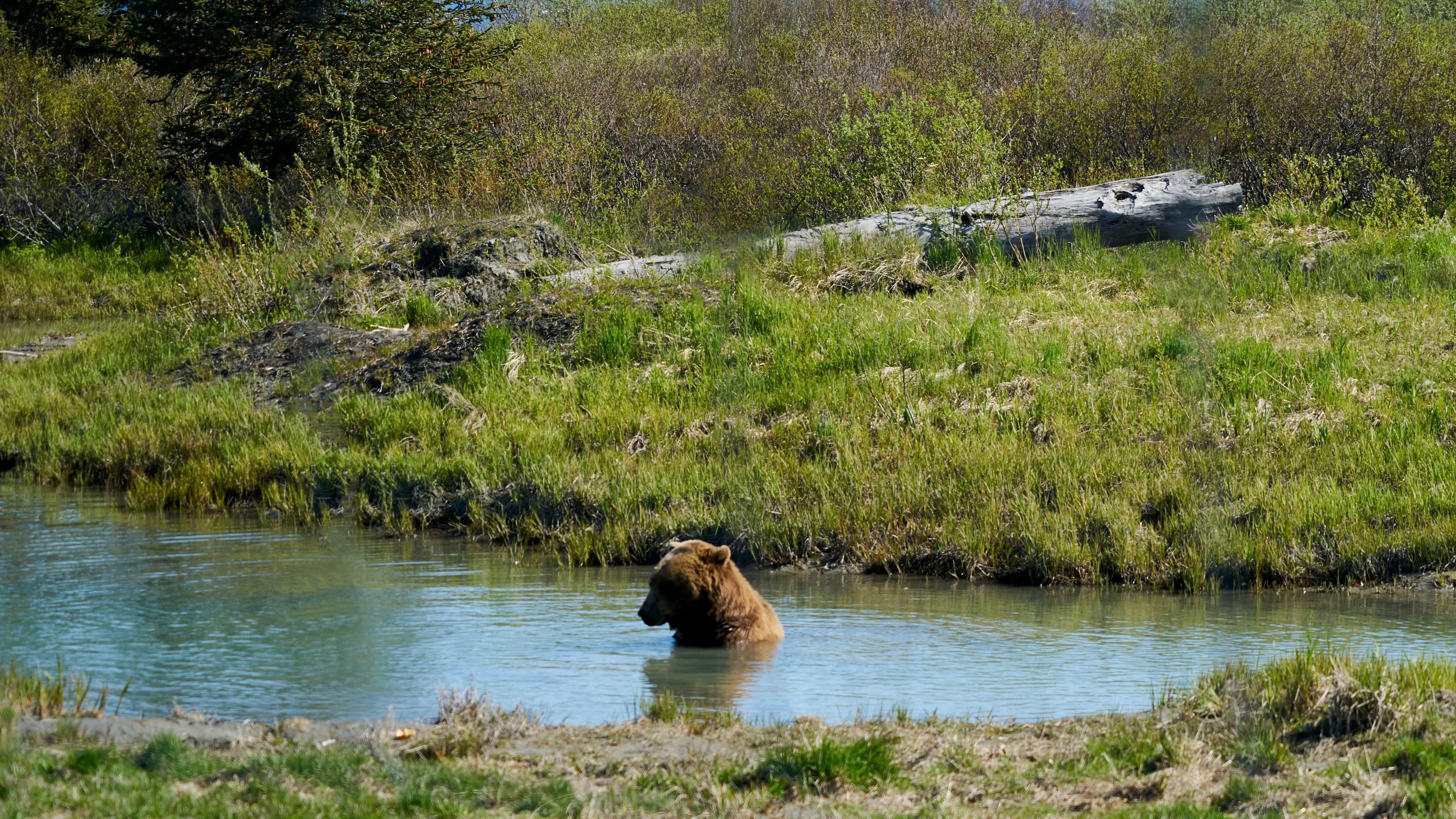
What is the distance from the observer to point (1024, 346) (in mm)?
13438

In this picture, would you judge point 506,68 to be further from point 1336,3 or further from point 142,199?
point 1336,3

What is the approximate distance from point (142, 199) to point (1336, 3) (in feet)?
84.3

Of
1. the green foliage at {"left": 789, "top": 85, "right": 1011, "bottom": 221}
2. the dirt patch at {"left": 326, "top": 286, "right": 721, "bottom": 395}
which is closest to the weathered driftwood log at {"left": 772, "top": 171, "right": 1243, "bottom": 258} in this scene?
the green foliage at {"left": 789, "top": 85, "right": 1011, "bottom": 221}

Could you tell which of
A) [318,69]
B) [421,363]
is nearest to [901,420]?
[421,363]

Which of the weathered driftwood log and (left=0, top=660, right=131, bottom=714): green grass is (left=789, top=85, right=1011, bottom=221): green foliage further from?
(left=0, top=660, right=131, bottom=714): green grass

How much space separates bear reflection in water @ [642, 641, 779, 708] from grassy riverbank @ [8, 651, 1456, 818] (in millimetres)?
746

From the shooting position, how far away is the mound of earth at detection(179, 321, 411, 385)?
622 inches

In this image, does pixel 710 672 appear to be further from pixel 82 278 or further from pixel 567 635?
pixel 82 278

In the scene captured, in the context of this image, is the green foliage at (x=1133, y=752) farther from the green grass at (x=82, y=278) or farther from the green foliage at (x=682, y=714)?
the green grass at (x=82, y=278)

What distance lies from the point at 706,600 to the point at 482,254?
10.9 meters

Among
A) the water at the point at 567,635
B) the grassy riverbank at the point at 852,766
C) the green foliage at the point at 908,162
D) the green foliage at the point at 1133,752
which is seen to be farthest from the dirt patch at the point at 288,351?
the green foliage at the point at 1133,752

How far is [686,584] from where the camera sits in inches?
302

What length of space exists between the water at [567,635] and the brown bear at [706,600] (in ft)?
0.51

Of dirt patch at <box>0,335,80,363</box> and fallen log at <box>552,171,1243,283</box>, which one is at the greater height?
fallen log at <box>552,171,1243,283</box>
